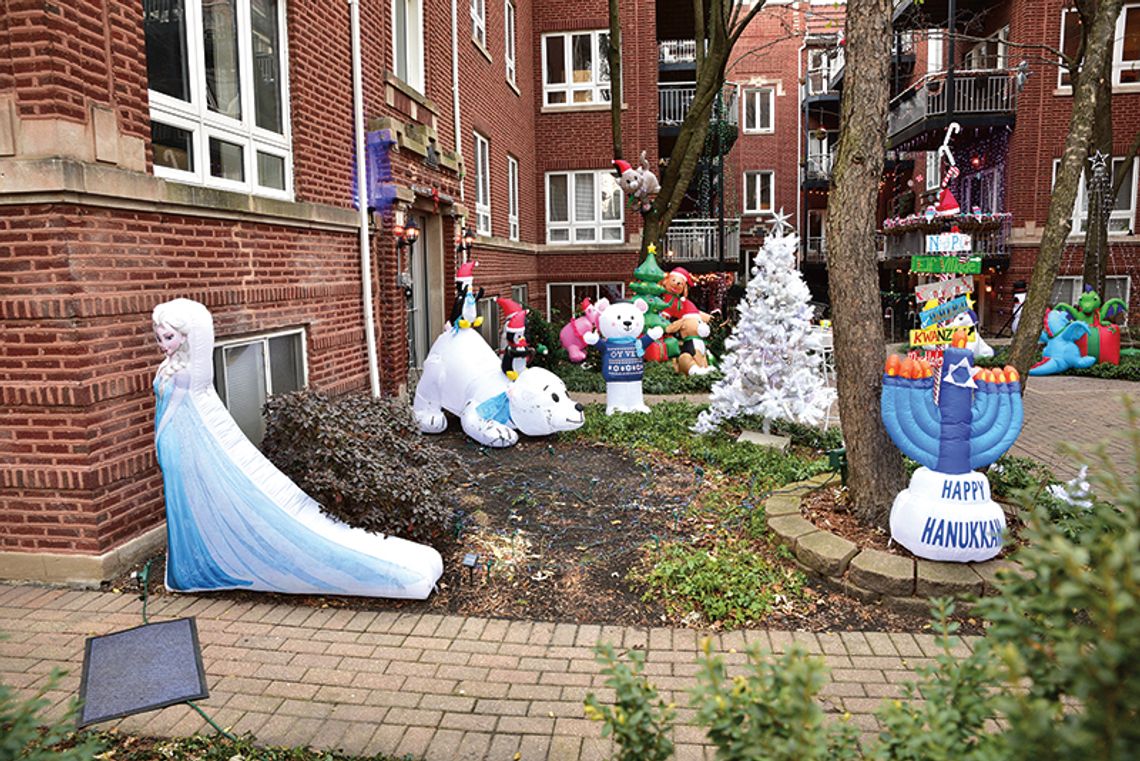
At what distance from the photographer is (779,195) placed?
31.5 meters

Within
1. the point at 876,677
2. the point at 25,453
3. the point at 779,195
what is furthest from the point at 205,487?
the point at 779,195

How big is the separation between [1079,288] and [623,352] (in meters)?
16.5

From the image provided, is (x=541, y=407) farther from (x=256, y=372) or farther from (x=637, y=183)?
(x=637, y=183)

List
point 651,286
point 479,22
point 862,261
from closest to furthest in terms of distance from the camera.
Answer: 1. point 862,261
2. point 651,286
3. point 479,22

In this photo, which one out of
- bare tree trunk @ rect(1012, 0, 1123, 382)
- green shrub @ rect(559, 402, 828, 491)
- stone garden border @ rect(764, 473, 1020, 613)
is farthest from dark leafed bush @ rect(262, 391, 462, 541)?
bare tree trunk @ rect(1012, 0, 1123, 382)

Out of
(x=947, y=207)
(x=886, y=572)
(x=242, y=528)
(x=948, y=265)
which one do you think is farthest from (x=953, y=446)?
(x=947, y=207)

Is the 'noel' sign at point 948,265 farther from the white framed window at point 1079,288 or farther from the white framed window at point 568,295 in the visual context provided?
the white framed window at point 1079,288

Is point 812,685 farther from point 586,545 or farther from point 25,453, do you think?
point 25,453

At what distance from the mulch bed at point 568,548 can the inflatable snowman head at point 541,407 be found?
55 centimetres

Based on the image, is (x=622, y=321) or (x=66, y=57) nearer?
(x=66, y=57)

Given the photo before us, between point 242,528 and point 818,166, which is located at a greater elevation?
point 818,166

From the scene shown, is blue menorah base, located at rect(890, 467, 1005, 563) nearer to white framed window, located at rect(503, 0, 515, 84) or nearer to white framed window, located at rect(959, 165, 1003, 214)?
white framed window, located at rect(503, 0, 515, 84)

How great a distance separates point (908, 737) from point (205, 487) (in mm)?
4179

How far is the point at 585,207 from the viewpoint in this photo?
67.7 feet
